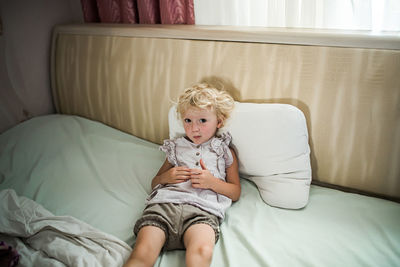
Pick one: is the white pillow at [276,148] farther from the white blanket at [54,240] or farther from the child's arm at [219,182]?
the white blanket at [54,240]

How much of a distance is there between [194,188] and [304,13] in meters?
0.83

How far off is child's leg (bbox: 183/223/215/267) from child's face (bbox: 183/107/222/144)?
333 millimetres

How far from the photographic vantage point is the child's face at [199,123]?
113 centimetres

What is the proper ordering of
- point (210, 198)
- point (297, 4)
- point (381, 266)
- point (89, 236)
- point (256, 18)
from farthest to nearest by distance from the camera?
point (256, 18), point (297, 4), point (210, 198), point (89, 236), point (381, 266)

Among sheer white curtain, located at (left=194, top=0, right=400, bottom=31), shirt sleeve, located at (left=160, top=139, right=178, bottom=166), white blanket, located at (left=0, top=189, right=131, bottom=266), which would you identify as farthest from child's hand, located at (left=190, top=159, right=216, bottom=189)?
sheer white curtain, located at (left=194, top=0, right=400, bottom=31)

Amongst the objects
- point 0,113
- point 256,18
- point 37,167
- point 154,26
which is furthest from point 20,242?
point 256,18

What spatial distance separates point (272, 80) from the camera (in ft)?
3.95

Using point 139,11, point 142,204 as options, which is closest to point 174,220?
point 142,204

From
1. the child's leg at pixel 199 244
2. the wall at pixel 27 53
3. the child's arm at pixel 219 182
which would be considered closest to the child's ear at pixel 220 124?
the child's arm at pixel 219 182

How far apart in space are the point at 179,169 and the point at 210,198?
16cm

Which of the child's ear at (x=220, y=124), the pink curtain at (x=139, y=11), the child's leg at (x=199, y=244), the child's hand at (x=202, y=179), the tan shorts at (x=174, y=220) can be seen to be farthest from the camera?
the pink curtain at (x=139, y=11)

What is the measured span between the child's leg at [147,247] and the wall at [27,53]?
1.16 m

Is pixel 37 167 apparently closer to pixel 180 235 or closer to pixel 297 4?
pixel 180 235

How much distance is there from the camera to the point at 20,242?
3.21 ft
